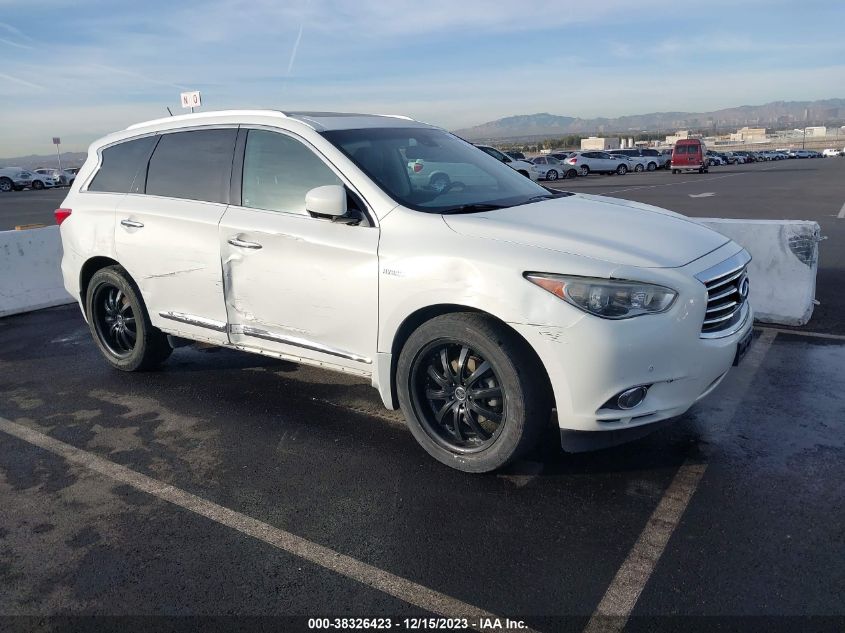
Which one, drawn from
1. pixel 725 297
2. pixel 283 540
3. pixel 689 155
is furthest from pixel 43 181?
pixel 725 297

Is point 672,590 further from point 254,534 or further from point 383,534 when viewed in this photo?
point 254,534

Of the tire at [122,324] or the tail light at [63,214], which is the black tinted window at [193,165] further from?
the tail light at [63,214]

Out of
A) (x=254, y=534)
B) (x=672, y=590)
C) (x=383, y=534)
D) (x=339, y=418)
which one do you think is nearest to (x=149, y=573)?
(x=254, y=534)

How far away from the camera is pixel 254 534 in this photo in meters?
3.31

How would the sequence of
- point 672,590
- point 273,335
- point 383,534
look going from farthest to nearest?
point 273,335 → point 383,534 → point 672,590

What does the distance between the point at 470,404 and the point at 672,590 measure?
131 centimetres

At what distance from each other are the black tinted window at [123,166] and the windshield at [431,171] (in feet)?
6.01

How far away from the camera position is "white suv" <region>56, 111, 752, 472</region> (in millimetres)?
3303

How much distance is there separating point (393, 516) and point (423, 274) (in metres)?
1.20

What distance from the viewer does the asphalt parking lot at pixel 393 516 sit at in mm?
2771

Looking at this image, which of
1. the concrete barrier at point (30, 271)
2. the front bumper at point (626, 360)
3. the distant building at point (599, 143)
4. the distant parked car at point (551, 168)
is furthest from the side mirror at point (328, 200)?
the distant building at point (599, 143)

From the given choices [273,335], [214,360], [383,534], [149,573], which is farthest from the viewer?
[214,360]

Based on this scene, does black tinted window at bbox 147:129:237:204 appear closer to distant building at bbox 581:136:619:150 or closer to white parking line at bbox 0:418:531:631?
white parking line at bbox 0:418:531:631

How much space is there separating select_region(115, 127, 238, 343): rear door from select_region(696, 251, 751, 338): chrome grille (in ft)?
9.58
